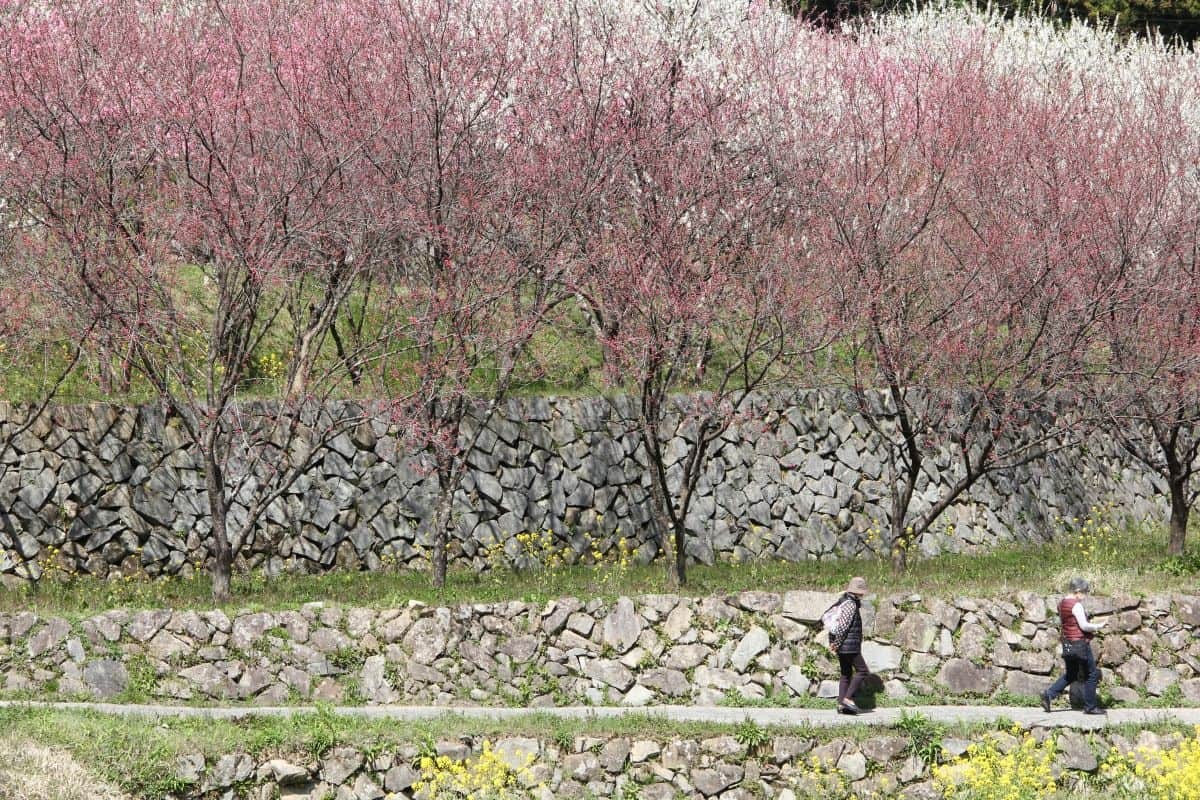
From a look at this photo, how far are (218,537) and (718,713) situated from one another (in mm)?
6357

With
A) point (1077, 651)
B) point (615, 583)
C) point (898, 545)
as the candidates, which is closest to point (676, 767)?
point (615, 583)

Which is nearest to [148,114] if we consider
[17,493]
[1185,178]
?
[17,493]

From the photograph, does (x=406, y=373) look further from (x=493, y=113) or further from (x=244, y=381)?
(x=493, y=113)

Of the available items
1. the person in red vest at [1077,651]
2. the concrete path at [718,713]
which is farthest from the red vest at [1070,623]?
the concrete path at [718,713]

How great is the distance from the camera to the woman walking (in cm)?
1389

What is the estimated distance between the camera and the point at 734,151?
19.7 m

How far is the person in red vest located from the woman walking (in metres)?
2.04

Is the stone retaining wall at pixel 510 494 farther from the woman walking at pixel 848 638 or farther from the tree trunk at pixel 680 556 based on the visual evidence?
the woman walking at pixel 848 638

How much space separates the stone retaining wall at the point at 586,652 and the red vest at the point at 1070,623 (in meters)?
1.24

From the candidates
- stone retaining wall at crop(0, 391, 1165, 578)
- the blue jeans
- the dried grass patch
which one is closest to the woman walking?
the blue jeans

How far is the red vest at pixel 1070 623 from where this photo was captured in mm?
13953

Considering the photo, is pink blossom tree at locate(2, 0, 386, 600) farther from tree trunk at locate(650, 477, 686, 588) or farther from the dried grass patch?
tree trunk at locate(650, 477, 686, 588)

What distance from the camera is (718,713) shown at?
46.4 feet

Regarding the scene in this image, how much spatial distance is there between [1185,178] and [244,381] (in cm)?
1398
